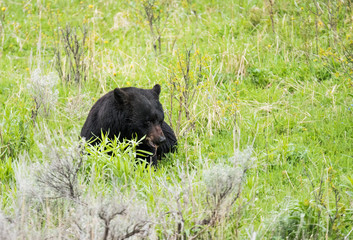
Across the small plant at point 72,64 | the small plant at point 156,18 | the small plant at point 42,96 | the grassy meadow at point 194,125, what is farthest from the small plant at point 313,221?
the small plant at point 156,18

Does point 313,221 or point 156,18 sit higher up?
point 156,18

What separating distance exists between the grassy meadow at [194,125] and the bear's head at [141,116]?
0.19 meters

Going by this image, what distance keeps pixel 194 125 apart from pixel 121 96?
3.79ft

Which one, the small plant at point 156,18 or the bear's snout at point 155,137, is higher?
the small plant at point 156,18

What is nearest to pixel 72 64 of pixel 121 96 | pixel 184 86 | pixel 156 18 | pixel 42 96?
pixel 42 96

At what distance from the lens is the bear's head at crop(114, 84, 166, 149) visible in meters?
6.12

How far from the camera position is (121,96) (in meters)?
6.11

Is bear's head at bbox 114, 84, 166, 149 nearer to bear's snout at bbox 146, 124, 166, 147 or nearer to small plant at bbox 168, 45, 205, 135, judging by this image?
bear's snout at bbox 146, 124, 166, 147

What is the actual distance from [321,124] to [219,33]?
347cm

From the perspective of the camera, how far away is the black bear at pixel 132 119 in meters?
6.13

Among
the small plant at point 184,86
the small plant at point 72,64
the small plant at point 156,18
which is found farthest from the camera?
the small plant at point 156,18

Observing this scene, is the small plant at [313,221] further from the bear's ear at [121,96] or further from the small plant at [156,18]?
the small plant at [156,18]

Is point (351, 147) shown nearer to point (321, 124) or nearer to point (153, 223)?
point (321, 124)

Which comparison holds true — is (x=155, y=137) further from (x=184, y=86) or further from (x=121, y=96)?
(x=184, y=86)
